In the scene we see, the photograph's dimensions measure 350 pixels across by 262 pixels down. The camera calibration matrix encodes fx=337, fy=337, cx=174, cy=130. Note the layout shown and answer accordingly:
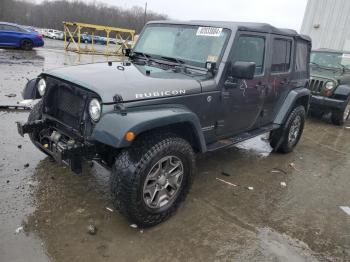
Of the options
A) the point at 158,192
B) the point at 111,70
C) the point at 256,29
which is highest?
the point at 256,29

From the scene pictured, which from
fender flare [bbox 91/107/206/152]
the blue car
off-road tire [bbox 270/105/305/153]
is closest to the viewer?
fender flare [bbox 91/107/206/152]

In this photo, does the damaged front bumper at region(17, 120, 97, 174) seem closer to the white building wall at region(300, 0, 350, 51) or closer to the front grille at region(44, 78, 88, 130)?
the front grille at region(44, 78, 88, 130)

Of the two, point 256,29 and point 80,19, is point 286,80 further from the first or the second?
point 80,19

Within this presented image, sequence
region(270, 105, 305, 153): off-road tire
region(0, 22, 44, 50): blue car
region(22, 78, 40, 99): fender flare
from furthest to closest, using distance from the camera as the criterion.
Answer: region(0, 22, 44, 50): blue car < region(270, 105, 305, 153): off-road tire < region(22, 78, 40, 99): fender flare

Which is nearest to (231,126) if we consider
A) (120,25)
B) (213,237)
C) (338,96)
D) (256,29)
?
(256,29)

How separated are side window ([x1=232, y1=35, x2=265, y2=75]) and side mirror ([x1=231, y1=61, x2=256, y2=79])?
0.23 meters

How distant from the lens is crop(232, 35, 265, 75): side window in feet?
13.5

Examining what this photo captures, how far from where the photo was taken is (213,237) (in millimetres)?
3299

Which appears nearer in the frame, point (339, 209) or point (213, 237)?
point (213, 237)

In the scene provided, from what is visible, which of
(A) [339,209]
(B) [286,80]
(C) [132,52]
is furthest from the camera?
(B) [286,80]

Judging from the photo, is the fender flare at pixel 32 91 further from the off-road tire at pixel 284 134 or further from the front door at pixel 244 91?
the off-road tire at pixel 284 134

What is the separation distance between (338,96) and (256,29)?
4.93 metres

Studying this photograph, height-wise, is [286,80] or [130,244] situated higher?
[286,80]

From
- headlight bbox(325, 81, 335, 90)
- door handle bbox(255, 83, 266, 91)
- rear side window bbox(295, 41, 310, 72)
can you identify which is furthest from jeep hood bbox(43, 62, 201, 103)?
headlight bbox(325, 81, 335, 90)
